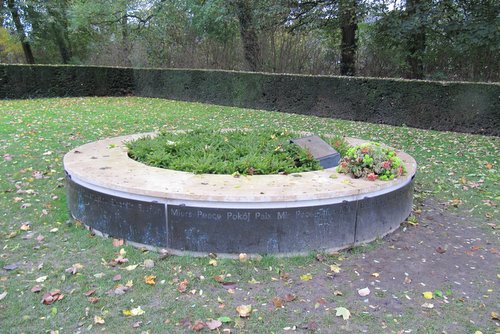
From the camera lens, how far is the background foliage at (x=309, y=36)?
42.4ft

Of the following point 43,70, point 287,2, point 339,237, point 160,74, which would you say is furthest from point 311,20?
point 339,237

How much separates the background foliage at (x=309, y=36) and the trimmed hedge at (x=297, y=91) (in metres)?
2.58

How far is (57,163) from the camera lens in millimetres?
6367

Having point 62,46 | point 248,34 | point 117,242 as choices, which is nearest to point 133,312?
point 117,242

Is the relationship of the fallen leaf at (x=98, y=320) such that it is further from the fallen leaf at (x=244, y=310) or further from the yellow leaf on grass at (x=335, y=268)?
the yellow leaf on grass at (x=335, y=268)

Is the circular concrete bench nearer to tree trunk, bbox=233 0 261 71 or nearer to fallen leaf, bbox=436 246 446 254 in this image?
fallen leaf, bbox=436 246 446 254

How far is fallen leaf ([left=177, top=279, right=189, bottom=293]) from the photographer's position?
118 inches

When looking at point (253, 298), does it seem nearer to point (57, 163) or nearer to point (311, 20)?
point (57, 163)

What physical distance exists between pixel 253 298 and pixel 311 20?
1317 cm

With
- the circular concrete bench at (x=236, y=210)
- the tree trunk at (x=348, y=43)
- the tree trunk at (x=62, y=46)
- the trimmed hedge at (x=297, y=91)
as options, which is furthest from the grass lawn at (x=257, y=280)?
the tree trunk at (x=62, y=46)

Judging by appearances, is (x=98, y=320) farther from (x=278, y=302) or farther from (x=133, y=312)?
(x=278, y=302)

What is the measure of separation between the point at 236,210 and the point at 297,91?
31.1 feet

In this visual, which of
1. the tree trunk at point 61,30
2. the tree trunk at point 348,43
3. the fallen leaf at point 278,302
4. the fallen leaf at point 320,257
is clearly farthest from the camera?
the tree trunk at point 61,30

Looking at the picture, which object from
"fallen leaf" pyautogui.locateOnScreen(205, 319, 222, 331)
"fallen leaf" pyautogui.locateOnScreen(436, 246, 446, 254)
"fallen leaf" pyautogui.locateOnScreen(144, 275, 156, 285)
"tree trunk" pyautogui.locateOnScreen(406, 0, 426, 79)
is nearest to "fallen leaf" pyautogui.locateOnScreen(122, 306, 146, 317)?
"fallen leaf" pyautogui.locateOnScreen(144, 275, 156, 285)
